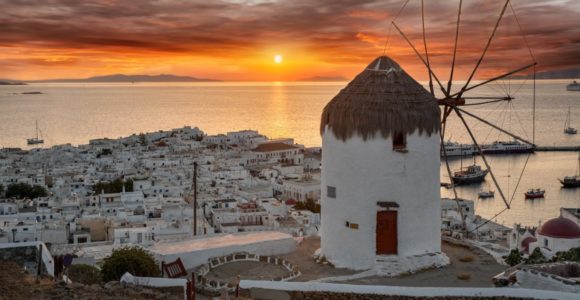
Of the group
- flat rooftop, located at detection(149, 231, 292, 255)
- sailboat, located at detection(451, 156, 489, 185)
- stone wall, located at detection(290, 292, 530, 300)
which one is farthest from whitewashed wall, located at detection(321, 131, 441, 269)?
sailboat, located at detection(451, 156, 489, 185)

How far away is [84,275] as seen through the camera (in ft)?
44.3

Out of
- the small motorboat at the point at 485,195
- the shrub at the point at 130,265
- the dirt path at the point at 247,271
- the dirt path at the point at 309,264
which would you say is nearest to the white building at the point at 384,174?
the dirt path at the point at 309,264

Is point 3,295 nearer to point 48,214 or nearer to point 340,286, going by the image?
point 340,286

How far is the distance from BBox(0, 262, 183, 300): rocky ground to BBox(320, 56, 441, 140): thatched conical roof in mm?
4887

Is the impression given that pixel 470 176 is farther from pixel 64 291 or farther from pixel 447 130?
pixel 447 130

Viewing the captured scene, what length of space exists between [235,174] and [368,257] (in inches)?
1940

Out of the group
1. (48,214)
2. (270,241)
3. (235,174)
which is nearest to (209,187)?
(235,174)

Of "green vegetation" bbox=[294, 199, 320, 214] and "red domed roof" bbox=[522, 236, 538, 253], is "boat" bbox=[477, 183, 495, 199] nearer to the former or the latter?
"green vegetation" bbox=[294, 199, 320, 214]

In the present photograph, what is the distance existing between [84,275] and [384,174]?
6.61 metres

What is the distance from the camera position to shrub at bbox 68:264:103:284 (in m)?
12.8

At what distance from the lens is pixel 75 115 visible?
16950cm

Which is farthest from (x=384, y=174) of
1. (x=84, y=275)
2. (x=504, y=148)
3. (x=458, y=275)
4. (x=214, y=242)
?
(x=504, y=148)

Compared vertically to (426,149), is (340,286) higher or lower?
lower

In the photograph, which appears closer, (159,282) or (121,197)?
(159,282)
